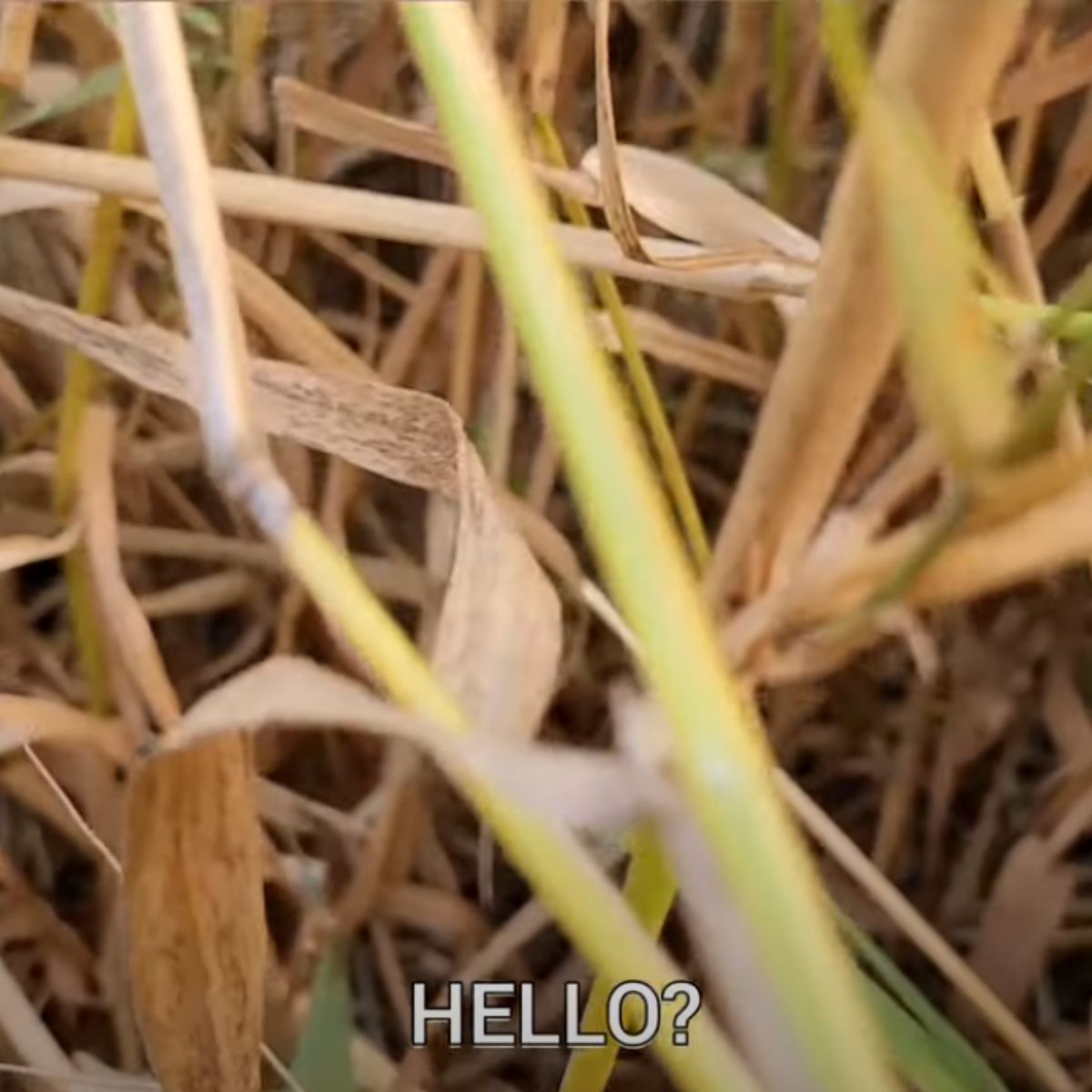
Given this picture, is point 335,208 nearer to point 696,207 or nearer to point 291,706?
point 696,207

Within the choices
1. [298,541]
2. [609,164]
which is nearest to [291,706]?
[298,541]

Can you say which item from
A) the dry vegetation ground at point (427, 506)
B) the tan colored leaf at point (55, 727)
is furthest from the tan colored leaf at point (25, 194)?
the tan colored leaf at point (55, 727)

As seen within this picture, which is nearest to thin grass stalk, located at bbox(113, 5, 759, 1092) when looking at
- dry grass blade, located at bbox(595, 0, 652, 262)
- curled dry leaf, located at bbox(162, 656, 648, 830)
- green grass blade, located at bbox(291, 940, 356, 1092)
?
curled dry leaf, located at bbox(162, 656, 648, 830)

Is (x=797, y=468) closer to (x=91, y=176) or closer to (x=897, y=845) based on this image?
(x=91, y=176)

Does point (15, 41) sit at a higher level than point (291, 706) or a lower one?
higher

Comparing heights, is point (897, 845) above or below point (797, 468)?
below

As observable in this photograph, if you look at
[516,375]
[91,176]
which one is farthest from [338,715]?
[516,375]
